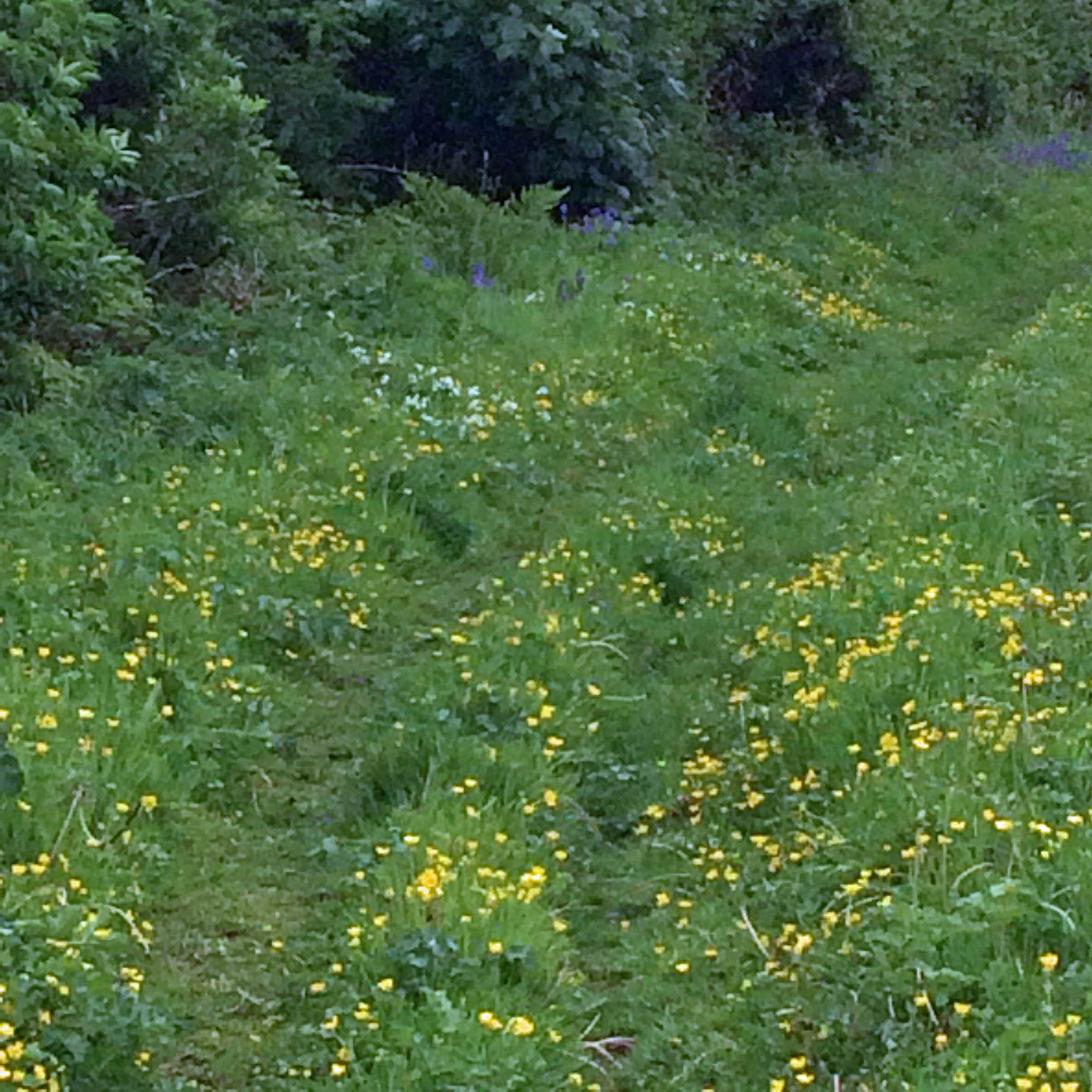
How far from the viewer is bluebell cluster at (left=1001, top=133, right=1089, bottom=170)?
65.7 feet

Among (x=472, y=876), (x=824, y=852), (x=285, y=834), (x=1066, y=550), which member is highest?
(x=1066, y=550)

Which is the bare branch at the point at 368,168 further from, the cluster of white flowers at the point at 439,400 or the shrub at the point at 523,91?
the cluster of white flowers at the point at 439,400

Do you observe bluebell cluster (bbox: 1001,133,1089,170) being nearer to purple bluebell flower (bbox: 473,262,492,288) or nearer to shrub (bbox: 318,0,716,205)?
shrub (bbox: 318,0,716,205)

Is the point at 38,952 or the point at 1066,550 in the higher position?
the point at 1066,550

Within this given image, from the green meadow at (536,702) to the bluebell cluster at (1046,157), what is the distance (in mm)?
8850

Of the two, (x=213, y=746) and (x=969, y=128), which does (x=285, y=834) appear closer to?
(x=213, y=746)

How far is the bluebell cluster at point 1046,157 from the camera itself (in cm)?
2002

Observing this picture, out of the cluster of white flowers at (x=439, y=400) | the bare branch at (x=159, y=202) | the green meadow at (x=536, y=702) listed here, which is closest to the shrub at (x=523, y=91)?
the green meadow at (x=536, y=702)

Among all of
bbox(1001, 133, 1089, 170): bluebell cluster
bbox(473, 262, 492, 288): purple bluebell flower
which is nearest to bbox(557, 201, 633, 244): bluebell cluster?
bbox(473, 262, 492, 288): purple bluebell flower

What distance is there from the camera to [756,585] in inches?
307

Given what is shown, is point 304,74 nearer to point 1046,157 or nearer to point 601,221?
point 601,221

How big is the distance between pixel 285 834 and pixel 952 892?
7.48 ft

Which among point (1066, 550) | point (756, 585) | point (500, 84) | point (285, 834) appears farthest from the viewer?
point (500, 84)

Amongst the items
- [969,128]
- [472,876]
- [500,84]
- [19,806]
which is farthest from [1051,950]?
[969,128]
